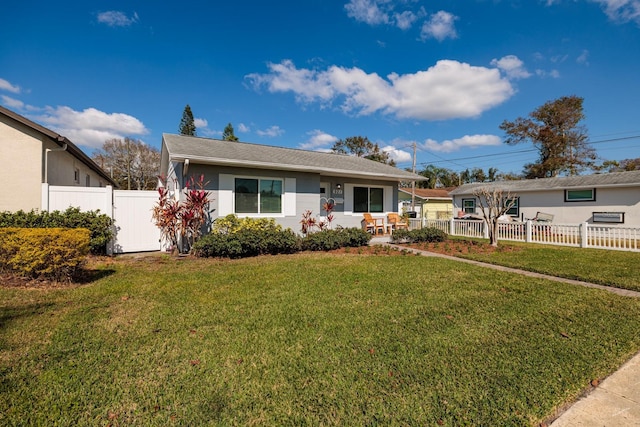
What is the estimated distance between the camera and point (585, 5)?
33.9 ft

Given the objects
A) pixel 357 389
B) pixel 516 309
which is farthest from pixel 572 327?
pixel 357 389

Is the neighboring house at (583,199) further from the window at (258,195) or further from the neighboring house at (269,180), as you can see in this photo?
the window at (258,195)

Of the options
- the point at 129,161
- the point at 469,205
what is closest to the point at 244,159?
the point at 469,205

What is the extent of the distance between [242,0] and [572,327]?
1359 cm

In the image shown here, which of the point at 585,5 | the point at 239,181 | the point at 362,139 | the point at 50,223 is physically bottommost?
the point at 50,223

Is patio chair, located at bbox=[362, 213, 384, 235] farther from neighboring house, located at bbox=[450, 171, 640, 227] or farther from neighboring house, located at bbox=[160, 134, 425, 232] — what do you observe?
neighboring house, located at bbox=[450, 171, 640, 227]

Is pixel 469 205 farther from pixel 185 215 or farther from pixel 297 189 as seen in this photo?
pixel 185 215

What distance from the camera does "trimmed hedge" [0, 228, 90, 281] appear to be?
508 centimetres

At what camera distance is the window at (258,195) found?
9789 mm

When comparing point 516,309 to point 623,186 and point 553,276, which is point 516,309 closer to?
point 553,276

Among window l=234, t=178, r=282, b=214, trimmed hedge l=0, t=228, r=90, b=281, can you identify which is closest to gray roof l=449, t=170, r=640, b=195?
window l=234, t=178, r=282, b=214

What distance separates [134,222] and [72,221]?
1534mm

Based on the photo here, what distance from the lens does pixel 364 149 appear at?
4069 centimetres

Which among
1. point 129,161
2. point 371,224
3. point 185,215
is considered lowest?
point 371,224
